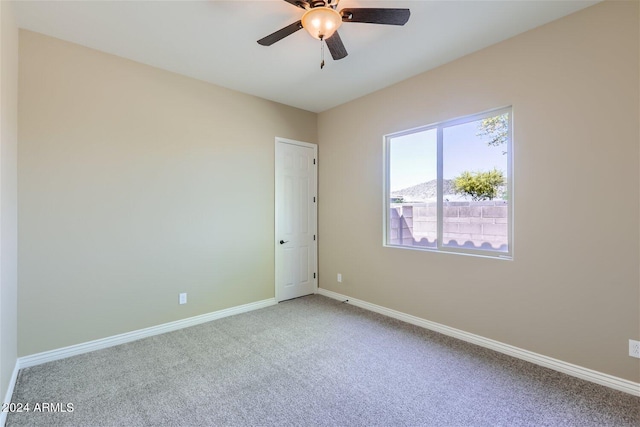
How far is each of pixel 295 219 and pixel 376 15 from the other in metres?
2.97

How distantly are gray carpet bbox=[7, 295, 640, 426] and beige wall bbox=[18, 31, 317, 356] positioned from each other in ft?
1.65

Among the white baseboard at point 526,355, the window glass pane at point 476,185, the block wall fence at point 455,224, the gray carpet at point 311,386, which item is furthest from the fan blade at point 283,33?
the white baseboard at point 526,355

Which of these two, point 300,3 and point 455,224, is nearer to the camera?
point 300,3

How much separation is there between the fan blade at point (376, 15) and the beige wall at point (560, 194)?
1410 mm

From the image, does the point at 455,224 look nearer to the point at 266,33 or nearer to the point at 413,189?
the point at 413,189

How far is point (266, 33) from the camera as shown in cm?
259

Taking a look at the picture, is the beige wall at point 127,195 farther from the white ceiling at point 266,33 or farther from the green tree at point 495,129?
the green tree at point 495,129

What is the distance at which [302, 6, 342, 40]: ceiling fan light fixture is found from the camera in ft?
6.21

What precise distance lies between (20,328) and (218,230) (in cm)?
188

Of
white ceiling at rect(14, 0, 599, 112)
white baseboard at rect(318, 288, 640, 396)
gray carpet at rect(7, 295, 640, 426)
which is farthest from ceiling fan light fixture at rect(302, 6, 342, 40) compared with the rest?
white baseboard at rect(318, 288, 640, 396)

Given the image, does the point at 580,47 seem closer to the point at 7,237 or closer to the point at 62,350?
the point at 7,237

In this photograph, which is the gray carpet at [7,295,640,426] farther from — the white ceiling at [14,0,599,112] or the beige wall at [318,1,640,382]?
the white ceiling at [14,0,599,112]

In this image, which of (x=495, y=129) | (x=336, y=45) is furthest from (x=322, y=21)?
(x=495, y=129)

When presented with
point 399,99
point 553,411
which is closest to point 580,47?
point 399,99
